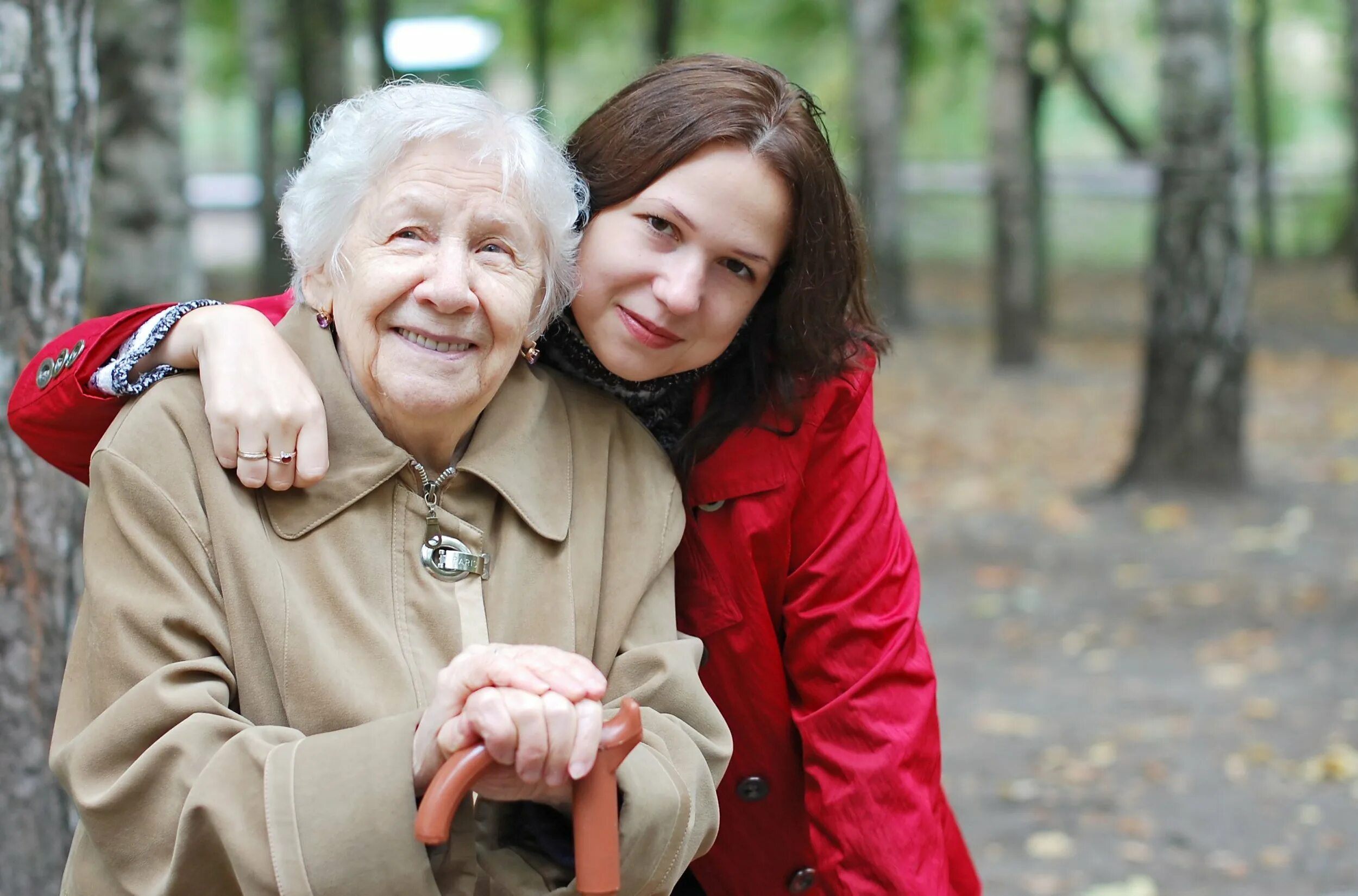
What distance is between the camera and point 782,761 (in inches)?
101

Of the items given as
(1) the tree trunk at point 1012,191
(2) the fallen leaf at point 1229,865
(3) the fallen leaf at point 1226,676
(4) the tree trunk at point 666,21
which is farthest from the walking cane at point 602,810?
(4) the tree trunk at point 666,21

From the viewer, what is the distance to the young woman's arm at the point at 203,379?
2027 mm

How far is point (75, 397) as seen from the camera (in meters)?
2.23

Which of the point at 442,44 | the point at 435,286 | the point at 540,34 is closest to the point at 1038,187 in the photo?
the point at 540,34

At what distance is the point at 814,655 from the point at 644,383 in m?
0.54

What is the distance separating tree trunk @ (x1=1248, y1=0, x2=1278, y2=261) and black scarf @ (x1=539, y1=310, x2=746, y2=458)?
21.2 m

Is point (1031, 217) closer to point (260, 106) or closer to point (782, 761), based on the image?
point (260, 106)

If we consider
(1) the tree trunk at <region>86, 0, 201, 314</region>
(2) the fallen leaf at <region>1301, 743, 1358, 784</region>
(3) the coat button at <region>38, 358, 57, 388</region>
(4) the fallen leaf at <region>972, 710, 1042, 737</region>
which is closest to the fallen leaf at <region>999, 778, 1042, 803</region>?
(4) the fallen leaf at <region>972, 710, 1042, 737</region>

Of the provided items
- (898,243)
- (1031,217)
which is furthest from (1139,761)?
(898,243)

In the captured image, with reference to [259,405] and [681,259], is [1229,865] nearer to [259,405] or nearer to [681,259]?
[681,259]

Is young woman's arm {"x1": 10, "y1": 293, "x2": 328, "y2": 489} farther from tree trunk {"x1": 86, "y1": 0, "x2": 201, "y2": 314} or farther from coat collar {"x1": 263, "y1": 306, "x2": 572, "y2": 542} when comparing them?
tree trunk {"x1": 86, "y1": 0, "x2": 201, "y2": 314}

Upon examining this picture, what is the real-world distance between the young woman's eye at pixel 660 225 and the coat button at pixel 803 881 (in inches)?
43.6

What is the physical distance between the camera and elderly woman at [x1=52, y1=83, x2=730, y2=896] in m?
1.83

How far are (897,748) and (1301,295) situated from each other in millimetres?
17983
